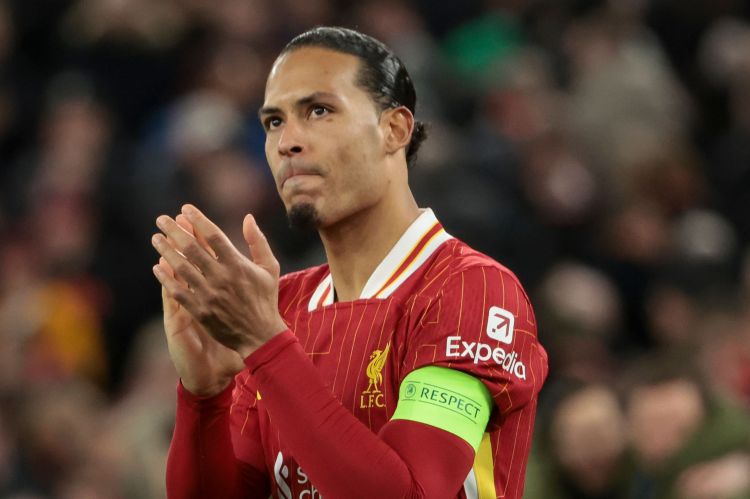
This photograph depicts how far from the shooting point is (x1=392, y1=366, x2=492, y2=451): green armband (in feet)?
9.75

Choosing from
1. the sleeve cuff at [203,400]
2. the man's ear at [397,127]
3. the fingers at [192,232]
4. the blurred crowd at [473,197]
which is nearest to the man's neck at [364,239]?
the man's ear at [397,127]

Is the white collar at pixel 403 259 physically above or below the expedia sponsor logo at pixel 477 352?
above

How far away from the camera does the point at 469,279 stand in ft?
10.4

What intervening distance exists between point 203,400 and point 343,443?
56 cm

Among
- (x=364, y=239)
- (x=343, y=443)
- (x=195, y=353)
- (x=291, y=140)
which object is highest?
(x=291, y=140)

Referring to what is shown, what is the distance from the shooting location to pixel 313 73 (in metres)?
3.34

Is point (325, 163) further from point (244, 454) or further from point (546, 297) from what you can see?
point (546, 297)

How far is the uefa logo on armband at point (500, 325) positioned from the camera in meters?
3.08

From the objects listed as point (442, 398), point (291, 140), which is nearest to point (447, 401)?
point (442, 398)

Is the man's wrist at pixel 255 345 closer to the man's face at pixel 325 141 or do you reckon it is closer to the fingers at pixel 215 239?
the fingers at pixel 215 239

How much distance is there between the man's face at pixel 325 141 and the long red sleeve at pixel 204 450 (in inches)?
18.2

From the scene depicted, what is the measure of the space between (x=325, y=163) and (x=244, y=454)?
689 millimetres

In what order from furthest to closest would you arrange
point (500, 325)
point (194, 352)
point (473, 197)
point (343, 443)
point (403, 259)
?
point (473, 197), point (403, 259), point (194, 352), point (500, 325), point (343, 443)

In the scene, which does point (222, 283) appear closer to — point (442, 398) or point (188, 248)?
point (188, 248)
